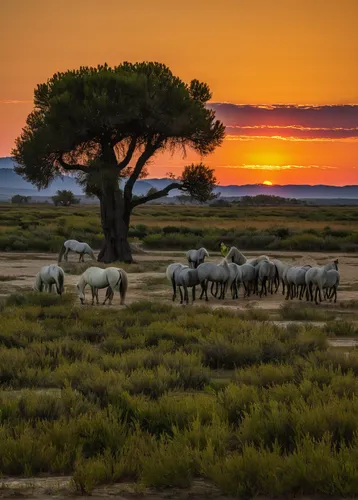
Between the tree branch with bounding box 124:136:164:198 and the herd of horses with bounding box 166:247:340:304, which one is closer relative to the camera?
the herd of horses with bounding box 166:247:340:304

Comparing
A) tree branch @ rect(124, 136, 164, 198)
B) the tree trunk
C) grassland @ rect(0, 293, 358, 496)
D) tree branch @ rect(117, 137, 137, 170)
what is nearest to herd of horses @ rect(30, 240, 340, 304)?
grassland @ rect(0, 293, 358, 496)

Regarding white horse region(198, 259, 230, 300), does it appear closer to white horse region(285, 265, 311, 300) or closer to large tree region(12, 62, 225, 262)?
white horse region(285, 265, 311, 300)

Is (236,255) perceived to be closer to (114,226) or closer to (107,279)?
(107,279)

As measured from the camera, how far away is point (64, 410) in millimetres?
8758

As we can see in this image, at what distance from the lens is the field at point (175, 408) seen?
666cm

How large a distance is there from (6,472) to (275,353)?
6.17 m

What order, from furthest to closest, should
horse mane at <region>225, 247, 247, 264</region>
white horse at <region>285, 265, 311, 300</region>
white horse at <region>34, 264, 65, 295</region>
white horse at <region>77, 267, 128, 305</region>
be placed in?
1. horse mane at <region>225, 247, 247, 264</region>
2. white horse at <region>285, 265, 311, 300</region>
3. white horse at <region>34, 264, 65, 295</region>
4. white horse at <region>77, 267, 128, 305</region>

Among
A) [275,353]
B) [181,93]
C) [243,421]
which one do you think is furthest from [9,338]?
[181,93]

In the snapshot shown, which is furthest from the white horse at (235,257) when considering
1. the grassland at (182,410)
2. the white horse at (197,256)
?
the grassland at (182,410)

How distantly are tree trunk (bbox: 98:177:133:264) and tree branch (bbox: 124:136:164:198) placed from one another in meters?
0.57

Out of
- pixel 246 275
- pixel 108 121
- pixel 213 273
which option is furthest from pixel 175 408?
pixel 108 121

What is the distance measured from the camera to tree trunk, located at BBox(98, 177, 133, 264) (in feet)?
119

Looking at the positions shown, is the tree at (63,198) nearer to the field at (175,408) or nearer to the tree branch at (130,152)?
the tree branch at (130,152)

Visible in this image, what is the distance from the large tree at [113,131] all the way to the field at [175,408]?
20.0 meters
